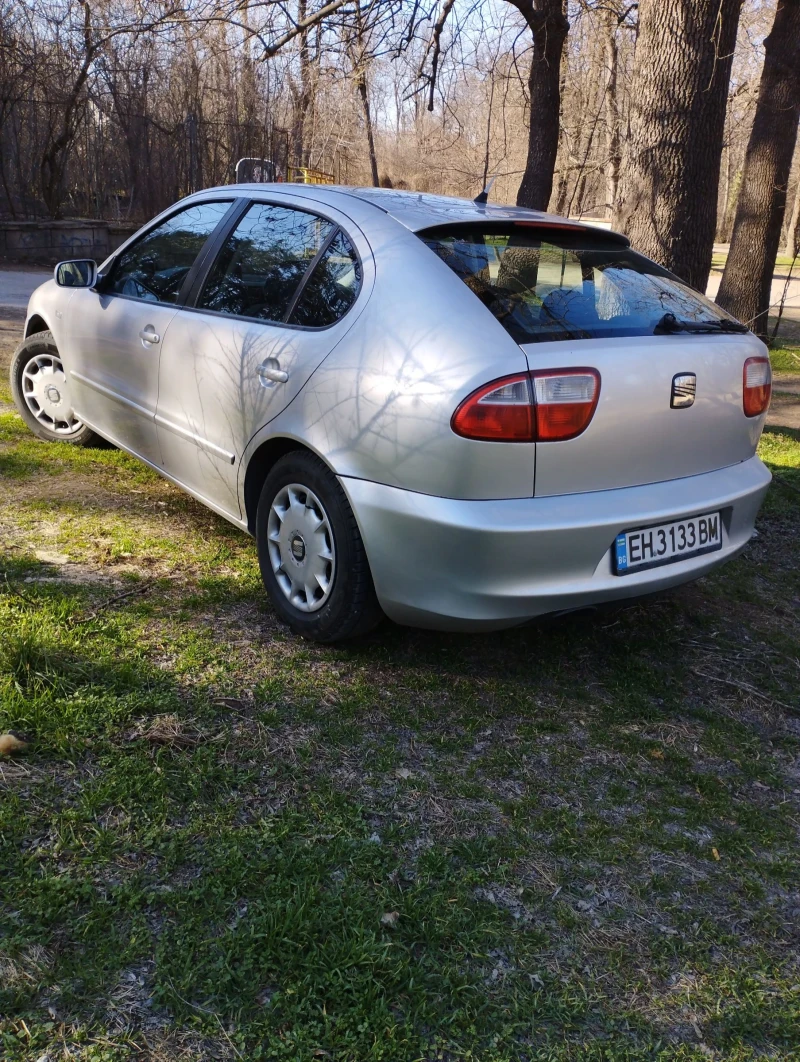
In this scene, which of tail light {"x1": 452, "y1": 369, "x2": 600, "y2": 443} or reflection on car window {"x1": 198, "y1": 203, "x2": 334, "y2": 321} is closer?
tail light {"x1": 452, "y1": 369, "x2": 600, "y2": 443}

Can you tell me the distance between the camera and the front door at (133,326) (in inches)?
163

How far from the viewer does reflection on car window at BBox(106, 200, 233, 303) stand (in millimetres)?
4117

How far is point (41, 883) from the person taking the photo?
2.11m

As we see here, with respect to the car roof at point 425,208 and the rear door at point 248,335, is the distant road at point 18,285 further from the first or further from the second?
the car roof at point 425,208

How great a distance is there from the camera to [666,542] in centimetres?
303

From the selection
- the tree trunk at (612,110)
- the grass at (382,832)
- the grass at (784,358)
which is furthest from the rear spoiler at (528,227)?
the tree trunk at (612,110)

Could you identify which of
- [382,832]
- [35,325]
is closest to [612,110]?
[35,325]

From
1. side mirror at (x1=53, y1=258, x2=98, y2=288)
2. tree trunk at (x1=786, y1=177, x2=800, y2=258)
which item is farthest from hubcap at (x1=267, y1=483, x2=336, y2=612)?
tree trunk at (x1=786, y1=177, x2=800, y2=258)

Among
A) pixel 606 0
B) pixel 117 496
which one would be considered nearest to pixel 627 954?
pixel 117 496

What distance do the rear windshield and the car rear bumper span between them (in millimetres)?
Answer: 546

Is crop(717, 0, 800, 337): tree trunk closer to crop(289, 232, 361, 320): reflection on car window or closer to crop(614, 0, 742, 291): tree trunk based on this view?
crop(614, 0, 742, 291): tree trunk

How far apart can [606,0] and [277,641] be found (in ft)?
37.5

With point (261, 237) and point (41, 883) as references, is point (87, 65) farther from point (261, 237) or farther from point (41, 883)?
point (41, 883)

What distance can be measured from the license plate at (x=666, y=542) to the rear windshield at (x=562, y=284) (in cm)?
→ 66
